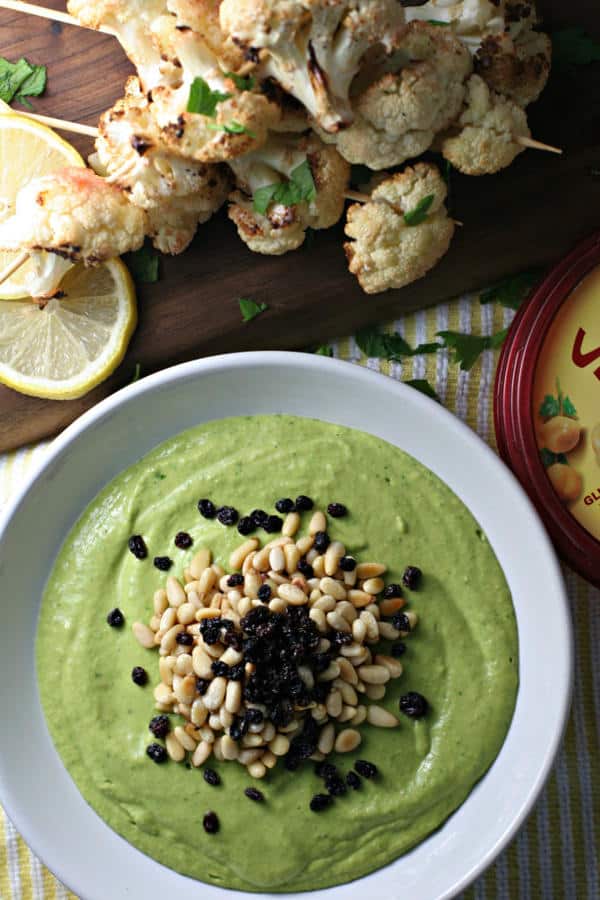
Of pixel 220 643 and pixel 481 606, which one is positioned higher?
pixel 220 643

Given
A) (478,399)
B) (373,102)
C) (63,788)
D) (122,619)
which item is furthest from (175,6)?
(63,788)

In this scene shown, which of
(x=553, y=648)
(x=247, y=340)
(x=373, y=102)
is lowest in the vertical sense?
(x=553, y=648)

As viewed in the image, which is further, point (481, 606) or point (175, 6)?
point (481, 606)

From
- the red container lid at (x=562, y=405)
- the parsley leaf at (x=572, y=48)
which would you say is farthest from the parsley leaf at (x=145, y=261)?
the parsley leaf at (x=572, y=48)

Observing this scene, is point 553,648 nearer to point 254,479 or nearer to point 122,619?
point 254,479

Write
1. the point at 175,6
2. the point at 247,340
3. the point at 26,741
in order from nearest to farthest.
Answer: the point at 175,6, the point at 26,741, the point at 247,340

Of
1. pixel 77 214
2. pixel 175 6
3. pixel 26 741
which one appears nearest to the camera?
pixel 175 6

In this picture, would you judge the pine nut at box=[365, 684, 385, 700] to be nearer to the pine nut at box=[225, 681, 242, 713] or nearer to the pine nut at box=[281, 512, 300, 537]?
the pine nut at box=[225, 681, 242, 713]
